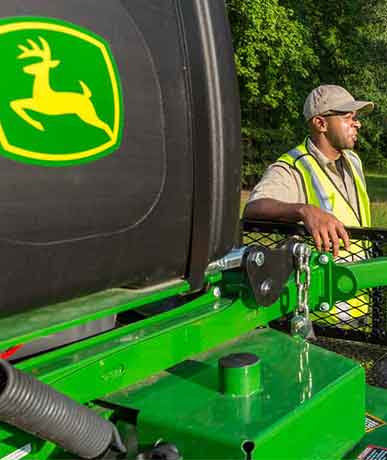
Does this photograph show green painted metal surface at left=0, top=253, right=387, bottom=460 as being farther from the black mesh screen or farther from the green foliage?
the green foliage

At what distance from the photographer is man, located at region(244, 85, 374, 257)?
3.81 m

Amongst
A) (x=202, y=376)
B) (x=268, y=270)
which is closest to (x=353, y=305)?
(x=268, y=270)

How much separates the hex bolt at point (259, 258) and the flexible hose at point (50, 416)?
2.26ft

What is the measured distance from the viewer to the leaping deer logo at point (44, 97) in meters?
1.35

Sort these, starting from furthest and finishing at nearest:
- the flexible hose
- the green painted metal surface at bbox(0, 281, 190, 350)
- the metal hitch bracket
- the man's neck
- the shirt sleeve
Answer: the man's neck → the shirt sleeve → the metal hitch bracket → the green painted metal surface at bbox(0, 281, 190, 350) → the flexible hose

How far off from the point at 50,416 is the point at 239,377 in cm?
51

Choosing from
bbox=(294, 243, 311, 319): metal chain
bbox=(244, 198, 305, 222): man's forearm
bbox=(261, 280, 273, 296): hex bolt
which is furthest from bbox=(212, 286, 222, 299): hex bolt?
bbox=(244, 198, 305, 222): man's forearm

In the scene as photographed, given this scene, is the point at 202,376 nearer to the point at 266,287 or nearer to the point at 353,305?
the point at 266,287

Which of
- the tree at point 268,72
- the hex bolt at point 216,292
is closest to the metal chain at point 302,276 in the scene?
the hex bolt at point 216,292

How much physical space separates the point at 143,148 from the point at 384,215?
1413 cm

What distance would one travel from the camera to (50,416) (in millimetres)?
1358

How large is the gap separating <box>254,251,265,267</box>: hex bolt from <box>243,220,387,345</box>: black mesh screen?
3.47ft

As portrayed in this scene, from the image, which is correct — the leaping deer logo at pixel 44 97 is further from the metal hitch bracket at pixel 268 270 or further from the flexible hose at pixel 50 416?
the metal hitch bracket at pixel 268 270

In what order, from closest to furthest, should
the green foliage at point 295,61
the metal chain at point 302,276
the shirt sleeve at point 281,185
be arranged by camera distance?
the metal chain at point 302,276 → the shirt sleeve at point 281,185 → the green foliage at point 295,61
